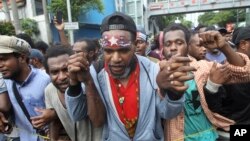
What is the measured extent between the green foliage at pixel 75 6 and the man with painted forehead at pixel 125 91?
1857 cm

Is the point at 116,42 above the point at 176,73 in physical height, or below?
above

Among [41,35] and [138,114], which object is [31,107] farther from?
[41,35]

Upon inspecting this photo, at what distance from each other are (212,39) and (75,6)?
19.8 meters

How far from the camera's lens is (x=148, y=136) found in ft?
6.70

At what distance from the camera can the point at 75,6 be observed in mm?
20734

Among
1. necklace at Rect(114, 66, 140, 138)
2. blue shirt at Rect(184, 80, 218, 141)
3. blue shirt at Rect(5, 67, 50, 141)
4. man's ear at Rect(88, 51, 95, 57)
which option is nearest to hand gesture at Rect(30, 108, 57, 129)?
blue shirt at Rect(5, 67, 50, 141)

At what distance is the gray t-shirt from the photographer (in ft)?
7.62

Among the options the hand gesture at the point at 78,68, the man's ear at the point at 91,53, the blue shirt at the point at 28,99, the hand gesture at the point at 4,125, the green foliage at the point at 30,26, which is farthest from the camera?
the green foliage at the point at 30,26

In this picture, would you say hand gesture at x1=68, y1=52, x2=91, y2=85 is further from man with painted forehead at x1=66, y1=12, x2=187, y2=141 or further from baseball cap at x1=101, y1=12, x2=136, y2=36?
baseball cap at x1=101, y1=12, x2=136, y2=36

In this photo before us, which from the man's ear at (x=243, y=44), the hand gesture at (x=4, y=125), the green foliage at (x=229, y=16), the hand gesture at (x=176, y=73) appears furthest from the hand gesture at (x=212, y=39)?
the green foliage at (x=229, y=16)

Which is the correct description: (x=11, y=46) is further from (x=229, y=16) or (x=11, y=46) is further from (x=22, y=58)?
(x=229, y=16)

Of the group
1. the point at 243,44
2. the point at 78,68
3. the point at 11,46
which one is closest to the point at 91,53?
the point at 11,46

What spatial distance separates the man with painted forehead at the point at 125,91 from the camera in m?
2.02

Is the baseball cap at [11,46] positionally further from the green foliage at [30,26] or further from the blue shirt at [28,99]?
the green foliage at [30,26]
